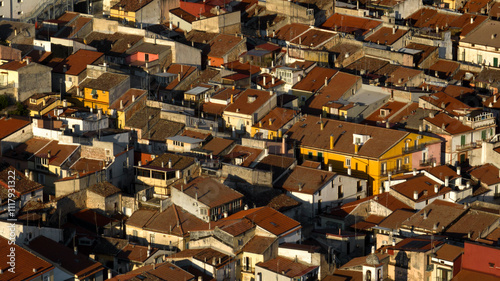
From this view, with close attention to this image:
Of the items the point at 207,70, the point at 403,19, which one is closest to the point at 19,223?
the point at 207,70

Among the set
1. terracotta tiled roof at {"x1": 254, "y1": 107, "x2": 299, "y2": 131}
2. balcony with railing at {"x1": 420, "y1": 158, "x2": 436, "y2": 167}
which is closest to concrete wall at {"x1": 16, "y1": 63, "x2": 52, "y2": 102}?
terracotta tiled roof at {"x1": 254, "y1": 107, "x2": 299, "y2": 131}

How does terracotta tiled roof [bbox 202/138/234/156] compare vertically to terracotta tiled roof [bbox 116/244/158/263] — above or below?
above

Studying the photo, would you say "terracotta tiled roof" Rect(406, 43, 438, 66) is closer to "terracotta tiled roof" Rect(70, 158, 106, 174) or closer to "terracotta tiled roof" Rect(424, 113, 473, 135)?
"terracotta tiled roof" Rect(424, 113, 473, 135)

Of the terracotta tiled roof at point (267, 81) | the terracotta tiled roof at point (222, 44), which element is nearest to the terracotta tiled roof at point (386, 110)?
the terracotta tiled roof at point (267, 81)

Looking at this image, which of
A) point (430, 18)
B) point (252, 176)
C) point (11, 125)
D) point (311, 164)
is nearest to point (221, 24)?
point (430, 18)

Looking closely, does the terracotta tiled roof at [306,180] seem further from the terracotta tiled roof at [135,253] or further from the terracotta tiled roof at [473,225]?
the terracotta tiled roof at [135,253]

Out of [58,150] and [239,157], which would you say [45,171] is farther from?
[239,157]
